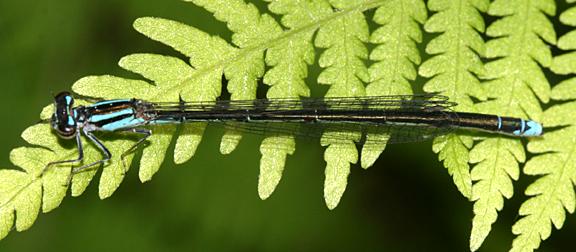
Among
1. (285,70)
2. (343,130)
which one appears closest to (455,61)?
(343,130)

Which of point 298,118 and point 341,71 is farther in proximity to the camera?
point 298,118

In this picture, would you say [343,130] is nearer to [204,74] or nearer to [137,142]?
[204,74]

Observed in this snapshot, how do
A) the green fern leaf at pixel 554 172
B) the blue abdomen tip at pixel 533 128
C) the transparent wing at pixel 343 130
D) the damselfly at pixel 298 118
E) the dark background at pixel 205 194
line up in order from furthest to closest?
the dark background at pixel 205 194
the transparent wing at pixel 343 130
the blue abdomen tip at pixel 533 128
the damselfly at pixel 298 118
the green fern leaf at pixel 554 172

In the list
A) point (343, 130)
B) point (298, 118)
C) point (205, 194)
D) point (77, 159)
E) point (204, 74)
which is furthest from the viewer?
point (205, 194)

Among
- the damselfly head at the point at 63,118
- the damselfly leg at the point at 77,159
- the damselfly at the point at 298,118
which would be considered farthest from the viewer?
the damselfly at the point at 298,118

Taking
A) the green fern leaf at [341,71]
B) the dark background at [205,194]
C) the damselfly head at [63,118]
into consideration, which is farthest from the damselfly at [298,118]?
the dark background at [205,194]

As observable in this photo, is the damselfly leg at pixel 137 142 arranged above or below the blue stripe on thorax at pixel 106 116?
below

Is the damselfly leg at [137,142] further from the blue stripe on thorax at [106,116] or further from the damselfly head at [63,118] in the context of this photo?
the damselfly head at [63,118]

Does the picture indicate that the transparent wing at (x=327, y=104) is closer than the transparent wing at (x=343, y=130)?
Yes

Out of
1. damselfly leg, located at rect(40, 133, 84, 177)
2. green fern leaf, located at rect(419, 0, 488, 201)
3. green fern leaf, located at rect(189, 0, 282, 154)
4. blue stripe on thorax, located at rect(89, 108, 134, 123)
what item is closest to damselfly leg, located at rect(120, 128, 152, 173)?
blue stripe on thorax, located at rect(89, 108, 134, 123)
